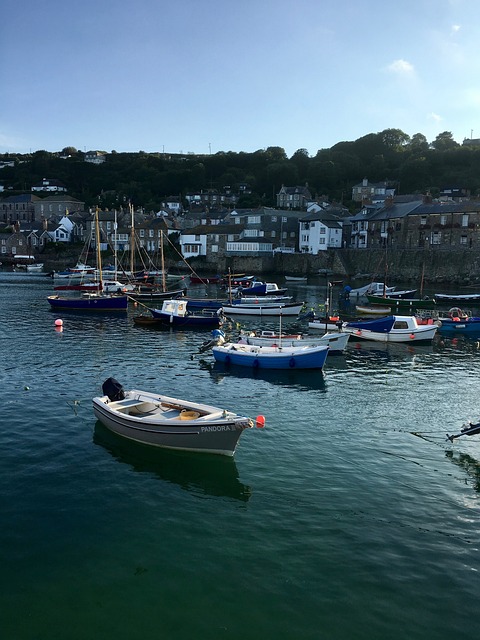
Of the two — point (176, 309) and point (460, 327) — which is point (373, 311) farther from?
point (176, 309)

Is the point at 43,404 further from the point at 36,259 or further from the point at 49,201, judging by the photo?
the point at 49,201

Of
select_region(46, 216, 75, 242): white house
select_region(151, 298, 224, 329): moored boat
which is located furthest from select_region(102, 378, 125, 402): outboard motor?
select_region(46, 216, 75, 242): white house

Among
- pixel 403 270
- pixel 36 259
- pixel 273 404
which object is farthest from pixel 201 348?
pixel 36 259

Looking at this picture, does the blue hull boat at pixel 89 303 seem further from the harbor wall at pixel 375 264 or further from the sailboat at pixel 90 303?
the harbor wall at pixel 375 264

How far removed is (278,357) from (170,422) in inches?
581

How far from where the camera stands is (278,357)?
33.2m

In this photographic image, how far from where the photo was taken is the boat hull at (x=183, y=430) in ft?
61.7

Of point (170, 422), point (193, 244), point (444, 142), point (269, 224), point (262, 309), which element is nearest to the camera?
point (170, 422)

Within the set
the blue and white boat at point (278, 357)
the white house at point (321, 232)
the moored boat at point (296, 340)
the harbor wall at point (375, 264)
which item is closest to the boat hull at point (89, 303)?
the moored boat at point (296, 340)

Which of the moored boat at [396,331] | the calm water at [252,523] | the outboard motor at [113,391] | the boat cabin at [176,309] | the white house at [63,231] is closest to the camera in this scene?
the calm water at [252,523]

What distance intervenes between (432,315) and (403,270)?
45383 mm

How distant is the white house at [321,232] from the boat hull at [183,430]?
9607cm

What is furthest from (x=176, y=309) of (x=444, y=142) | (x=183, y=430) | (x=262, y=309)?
(x=444, y=142)

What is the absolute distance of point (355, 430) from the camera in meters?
22.8
